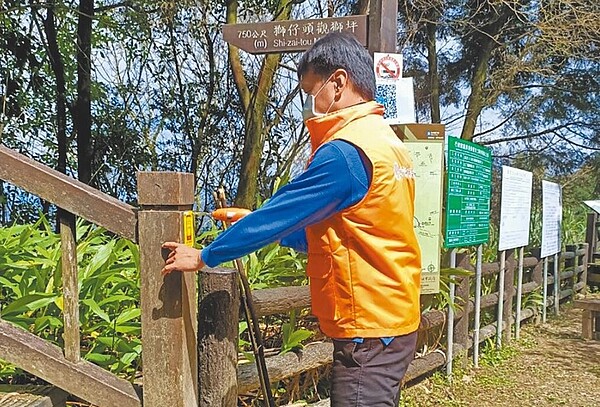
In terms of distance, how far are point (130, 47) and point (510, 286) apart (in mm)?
6142

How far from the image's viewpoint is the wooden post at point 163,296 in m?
1.89

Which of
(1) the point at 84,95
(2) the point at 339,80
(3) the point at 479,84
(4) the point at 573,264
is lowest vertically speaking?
(4) the point at 573,264

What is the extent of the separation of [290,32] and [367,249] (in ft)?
6.21

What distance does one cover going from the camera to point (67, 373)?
1970 millimetres

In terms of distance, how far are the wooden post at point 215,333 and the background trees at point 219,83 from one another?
14.4ft

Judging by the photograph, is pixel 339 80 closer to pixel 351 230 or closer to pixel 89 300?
pixel 351 230

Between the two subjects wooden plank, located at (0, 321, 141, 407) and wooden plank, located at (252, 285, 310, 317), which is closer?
wooden plank, located at (0, 321, 141, 407)

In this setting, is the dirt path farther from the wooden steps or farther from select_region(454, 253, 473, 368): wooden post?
the wooden steps

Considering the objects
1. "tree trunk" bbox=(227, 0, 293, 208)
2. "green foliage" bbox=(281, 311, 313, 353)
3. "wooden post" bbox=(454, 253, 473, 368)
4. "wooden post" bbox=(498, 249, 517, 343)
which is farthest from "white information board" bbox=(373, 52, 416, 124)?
"tree trunk" bbox=(227, 0, 293, 208)

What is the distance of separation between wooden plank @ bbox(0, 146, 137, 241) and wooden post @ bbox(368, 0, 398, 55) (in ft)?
6.03

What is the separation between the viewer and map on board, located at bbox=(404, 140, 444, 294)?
11.8 ft

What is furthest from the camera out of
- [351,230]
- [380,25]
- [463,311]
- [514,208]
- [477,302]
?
[514,208]

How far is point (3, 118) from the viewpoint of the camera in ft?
24.1

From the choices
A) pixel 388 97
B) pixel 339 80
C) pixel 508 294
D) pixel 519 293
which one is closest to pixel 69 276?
pixel 339 80
